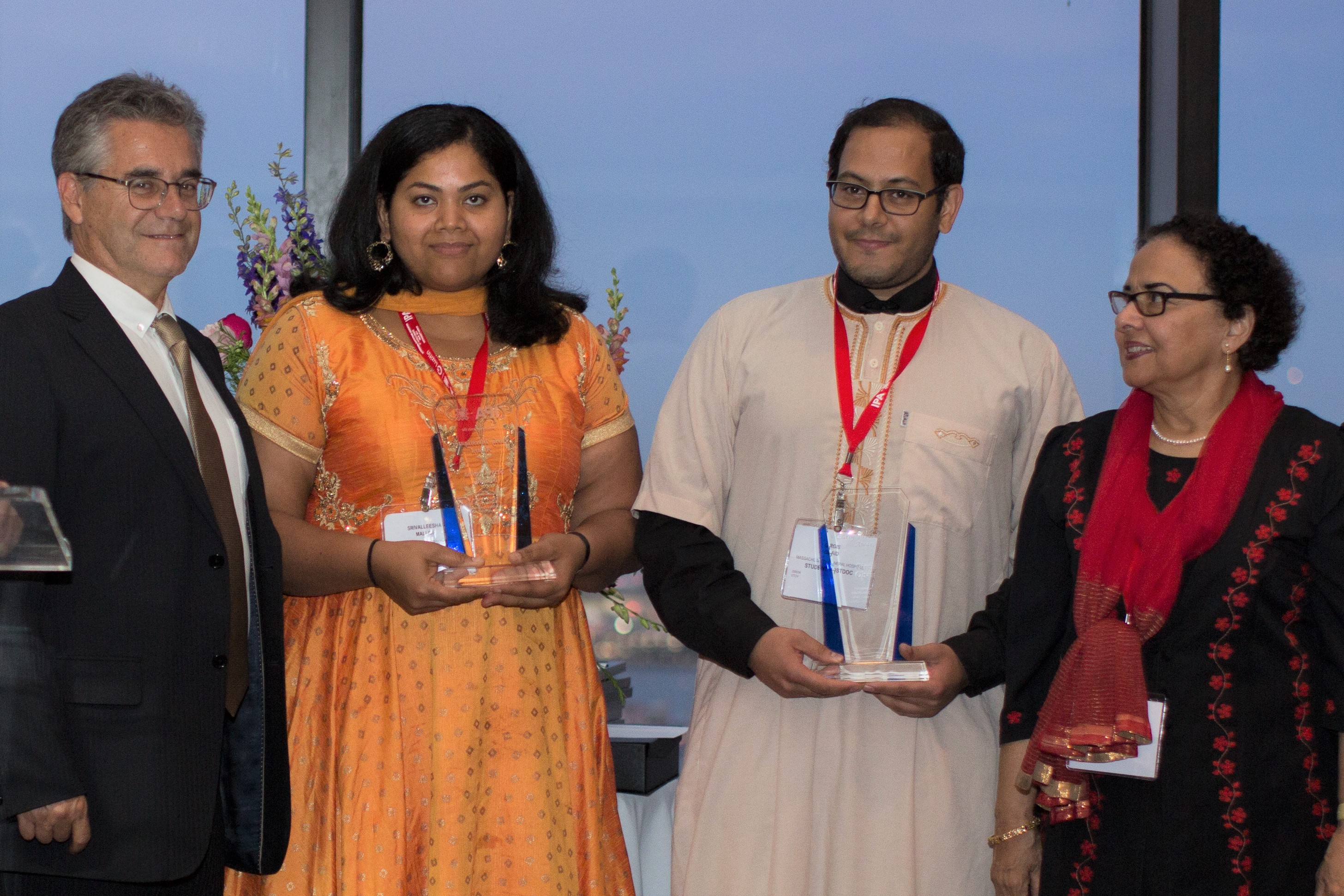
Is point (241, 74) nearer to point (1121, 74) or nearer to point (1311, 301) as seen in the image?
point (1121, 74)

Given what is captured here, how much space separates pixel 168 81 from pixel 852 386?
2657 millimetres

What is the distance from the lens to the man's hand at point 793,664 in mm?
2215

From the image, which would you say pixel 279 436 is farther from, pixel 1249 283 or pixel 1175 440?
pixel 1249 283

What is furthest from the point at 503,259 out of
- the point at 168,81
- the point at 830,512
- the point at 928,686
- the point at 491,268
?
the point at 168,81

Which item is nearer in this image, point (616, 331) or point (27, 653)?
point (27, 653)

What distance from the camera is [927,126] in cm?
251

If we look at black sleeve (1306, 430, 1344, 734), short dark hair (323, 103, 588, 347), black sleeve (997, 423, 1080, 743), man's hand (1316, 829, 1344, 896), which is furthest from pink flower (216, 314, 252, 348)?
man's hand (1316, 829, 1344, 896)

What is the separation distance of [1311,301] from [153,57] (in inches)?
154

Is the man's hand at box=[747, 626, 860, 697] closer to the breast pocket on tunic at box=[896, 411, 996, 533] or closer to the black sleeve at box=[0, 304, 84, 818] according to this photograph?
the breast pocket on tunic at box=[896, 411, 996, 533]

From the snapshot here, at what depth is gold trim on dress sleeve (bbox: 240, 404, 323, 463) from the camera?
2357 millimetres

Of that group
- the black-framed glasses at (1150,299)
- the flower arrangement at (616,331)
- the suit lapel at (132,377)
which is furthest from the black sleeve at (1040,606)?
the suit lapel at (132,377)

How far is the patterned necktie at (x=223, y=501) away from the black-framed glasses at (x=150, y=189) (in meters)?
0.19

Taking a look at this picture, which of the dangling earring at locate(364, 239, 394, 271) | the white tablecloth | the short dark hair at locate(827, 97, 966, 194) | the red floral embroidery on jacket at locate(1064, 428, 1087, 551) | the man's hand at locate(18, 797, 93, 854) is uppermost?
the short dark hair at locate(827, 97, 966, 194)

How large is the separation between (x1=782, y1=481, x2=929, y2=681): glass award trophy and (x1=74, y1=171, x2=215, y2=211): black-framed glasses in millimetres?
1237
